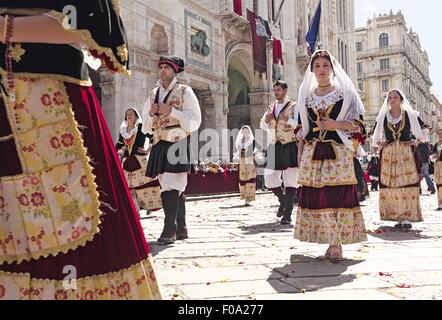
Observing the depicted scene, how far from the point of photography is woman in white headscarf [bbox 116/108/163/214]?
7.82m

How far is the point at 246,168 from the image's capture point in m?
11.5

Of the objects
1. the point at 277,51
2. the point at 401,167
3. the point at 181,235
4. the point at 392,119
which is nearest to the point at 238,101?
the point at 277,51

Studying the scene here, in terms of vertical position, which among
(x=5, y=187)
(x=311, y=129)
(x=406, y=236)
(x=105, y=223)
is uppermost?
(x=311, y=129)

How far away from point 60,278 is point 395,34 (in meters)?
71.5

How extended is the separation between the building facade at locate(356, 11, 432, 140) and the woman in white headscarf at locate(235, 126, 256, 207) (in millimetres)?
54255

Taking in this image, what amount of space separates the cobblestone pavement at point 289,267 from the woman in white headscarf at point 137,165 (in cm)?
155

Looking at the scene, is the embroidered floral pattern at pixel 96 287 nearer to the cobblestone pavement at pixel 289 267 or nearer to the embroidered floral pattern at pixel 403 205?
the cobblestone pavement at pixel 289 267

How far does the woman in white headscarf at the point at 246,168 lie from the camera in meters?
11.2

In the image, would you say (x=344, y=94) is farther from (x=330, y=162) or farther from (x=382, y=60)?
(x=382, y=60)

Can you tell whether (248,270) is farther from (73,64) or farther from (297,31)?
(297,31)

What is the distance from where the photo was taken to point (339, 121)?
4.28 meters

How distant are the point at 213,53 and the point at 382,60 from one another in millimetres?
52264

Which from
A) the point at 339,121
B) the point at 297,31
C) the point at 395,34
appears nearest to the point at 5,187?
the point at 339,121

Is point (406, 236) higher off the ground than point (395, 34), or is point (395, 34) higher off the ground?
point (395, 34)
